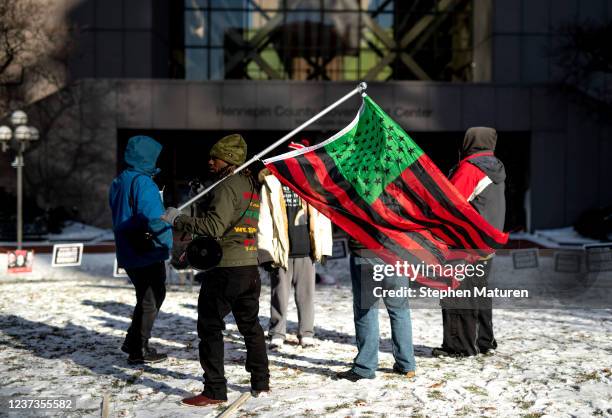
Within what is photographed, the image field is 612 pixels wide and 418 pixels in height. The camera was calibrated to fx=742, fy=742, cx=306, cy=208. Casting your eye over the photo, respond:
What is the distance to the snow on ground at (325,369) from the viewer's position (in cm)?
555

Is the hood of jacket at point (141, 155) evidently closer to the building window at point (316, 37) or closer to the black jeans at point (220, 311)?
the black jeans at point (220, 311)

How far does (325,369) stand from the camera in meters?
6.75

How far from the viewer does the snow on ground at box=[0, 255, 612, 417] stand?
5.55 m

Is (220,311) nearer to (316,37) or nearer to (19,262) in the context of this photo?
(19,262)

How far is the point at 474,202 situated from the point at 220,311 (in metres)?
2.80

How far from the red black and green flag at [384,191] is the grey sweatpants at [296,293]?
1735 millimetres

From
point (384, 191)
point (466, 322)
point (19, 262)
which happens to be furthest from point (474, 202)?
point (19, 262)

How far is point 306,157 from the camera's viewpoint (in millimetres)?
6160

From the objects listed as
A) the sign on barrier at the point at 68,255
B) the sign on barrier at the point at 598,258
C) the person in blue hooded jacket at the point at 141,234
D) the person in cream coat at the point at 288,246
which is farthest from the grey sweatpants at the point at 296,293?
the sign on barrier at the point at 598,258

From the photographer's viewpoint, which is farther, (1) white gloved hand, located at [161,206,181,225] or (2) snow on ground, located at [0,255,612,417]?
(2) snow on ground, located at [0,255,612,417]

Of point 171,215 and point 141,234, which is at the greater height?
point 171,215

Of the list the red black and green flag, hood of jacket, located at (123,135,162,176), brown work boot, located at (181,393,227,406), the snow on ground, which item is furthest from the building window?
brown work boot, located at (181,393,227,406)

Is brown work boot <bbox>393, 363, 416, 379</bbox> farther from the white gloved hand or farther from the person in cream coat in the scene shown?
the white gloved hand

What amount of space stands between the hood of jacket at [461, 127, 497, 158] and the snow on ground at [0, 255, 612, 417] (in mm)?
1996
